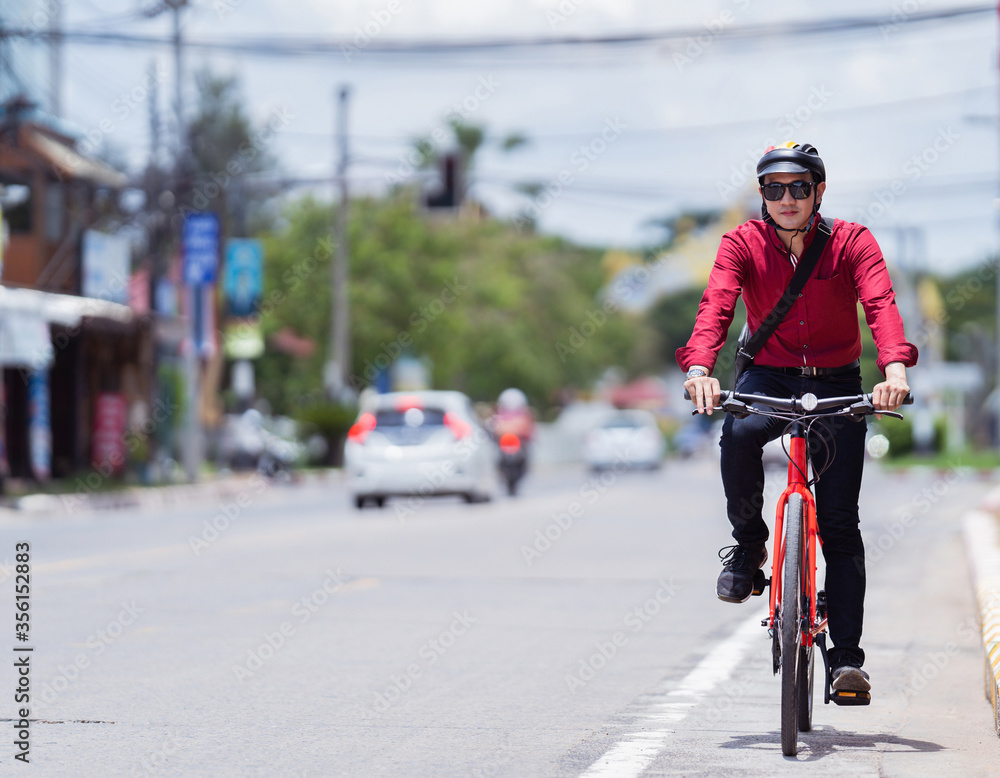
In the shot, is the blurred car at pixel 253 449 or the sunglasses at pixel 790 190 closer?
the sunglasses at pixel 790 190

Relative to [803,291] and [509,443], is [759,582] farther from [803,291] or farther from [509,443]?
[509,443]

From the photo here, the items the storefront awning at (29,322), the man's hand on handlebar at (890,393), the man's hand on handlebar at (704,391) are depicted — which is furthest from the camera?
the storefront awning at (29,322)

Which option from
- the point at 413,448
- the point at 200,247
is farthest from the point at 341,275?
the point at 413,448

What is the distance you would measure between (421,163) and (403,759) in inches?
1952

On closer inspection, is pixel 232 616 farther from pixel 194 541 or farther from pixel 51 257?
pixel 51 257

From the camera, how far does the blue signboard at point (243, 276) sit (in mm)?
36469

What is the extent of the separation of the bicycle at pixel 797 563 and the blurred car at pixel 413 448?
54.4ft

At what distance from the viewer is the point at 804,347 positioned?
584cm

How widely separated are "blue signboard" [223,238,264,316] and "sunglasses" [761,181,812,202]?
31324 mm

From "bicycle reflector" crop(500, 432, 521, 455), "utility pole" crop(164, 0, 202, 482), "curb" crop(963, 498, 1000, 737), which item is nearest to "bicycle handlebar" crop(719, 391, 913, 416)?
"curb" crop(963, 498, 1000, 737)

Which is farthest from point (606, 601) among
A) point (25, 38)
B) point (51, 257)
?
point (51, 257)

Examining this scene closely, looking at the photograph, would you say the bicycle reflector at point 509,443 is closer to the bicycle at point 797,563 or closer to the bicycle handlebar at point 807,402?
the bicycle at point 797,563

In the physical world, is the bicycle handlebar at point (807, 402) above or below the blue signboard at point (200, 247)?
below

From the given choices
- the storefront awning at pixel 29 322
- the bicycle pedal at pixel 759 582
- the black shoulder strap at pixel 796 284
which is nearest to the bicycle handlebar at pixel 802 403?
the black shoulder strap at pixel 796 284
